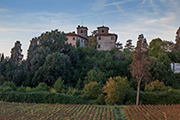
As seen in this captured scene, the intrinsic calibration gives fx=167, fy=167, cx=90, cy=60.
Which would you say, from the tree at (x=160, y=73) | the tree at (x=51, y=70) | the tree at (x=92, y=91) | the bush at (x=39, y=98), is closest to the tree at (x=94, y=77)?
the tree at (x=92, y=91)

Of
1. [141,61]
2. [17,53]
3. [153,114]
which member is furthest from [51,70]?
[153,114]

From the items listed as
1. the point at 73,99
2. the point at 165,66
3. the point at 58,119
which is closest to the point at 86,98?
the point at 73,99

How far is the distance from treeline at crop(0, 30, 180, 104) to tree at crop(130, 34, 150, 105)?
2.12m

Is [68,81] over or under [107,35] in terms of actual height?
under

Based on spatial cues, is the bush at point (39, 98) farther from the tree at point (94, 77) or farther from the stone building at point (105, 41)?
the stone building at point (105, 41)

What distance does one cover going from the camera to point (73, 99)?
2547 centimetres

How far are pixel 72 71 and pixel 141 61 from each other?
18274mm

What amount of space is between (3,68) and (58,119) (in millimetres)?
27512

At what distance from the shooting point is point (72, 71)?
129 ft

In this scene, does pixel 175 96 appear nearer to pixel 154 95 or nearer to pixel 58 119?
pixel 154 95

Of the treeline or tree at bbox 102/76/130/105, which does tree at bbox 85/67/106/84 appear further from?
tree at bbox 102/76/130/105

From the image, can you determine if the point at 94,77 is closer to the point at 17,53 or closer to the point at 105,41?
the point at 17,53

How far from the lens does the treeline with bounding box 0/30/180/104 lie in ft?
93.3

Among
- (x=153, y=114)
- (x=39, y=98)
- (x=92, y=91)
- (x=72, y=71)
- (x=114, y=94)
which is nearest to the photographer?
(x=153, y=114)
